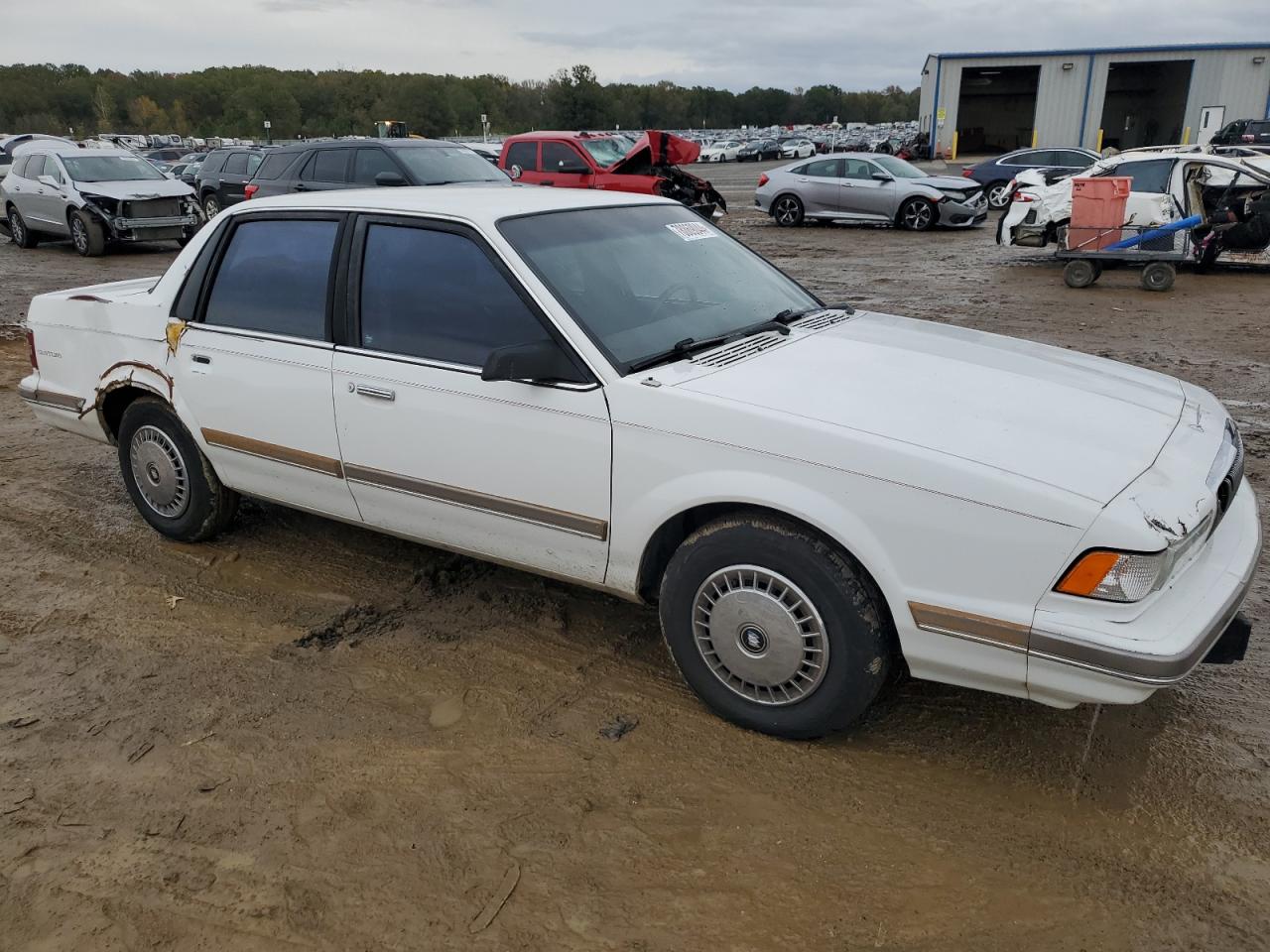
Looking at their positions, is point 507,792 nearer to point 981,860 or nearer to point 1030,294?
point 981,860

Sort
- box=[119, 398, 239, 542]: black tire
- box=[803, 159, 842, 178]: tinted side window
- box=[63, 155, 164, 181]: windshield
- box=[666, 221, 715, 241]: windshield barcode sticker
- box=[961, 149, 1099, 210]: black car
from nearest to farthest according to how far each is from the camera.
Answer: box=[666, 221, 715, 241]: windshield barcode sticker, box=[119, 398, 239, 542]: black tire, box=[63, 155, 164, 181]: windshield, box=[803, 159, 842, 178]: tinted side window, box=[961, 149, 1099, 210]: black car

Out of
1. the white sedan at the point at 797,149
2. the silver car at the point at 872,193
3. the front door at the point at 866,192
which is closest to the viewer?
the silver car at the point at 872,193

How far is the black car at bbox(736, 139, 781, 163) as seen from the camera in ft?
167

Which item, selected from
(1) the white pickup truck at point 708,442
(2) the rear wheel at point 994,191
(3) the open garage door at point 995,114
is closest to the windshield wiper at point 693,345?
(1) the white pickup truck at point 708,442

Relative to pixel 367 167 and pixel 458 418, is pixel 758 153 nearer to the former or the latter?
pixel 367 167

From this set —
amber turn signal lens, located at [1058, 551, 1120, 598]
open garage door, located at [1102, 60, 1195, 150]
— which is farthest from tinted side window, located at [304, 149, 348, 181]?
open garage door, located at [1102, 60, 1195, 150]

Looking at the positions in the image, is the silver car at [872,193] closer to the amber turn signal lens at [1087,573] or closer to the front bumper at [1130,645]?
the front bumper at [1130,645]

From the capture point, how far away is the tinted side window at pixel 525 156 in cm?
1647

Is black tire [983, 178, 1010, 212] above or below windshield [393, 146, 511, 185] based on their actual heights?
below

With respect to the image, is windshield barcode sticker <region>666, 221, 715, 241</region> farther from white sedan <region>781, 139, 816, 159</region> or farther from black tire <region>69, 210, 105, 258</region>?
white sedan <region>781, 139, 816, 159</region>

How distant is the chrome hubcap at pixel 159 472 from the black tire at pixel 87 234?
1315 cm

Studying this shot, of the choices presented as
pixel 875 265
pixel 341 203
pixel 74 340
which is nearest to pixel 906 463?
pixel 341 203

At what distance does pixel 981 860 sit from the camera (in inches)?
102

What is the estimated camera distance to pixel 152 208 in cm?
1580
